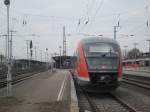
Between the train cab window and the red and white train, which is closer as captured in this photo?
the red and white train

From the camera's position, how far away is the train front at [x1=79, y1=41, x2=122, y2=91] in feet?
54.5

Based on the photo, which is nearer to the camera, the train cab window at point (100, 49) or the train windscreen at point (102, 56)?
the train windscreen at point (102, 56)

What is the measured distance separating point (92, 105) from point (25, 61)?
7970 centimetres

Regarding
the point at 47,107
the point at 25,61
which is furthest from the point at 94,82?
the point at 25,61

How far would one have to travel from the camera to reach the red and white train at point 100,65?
1664cm

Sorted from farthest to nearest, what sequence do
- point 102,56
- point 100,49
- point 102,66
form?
point 100,49 → point 102,56 → point 102,66

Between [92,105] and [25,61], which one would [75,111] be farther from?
[25,61]

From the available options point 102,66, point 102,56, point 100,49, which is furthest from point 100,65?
point 100,49

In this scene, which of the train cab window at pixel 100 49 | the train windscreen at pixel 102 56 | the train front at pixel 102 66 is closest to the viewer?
the train front at pixel 102 66

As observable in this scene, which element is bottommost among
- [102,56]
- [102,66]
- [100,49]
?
[102,66]

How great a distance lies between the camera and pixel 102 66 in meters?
16.8

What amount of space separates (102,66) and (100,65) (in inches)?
4.6

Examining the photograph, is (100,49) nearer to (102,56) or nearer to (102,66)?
(102,56)

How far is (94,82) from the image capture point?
54.5 ft
